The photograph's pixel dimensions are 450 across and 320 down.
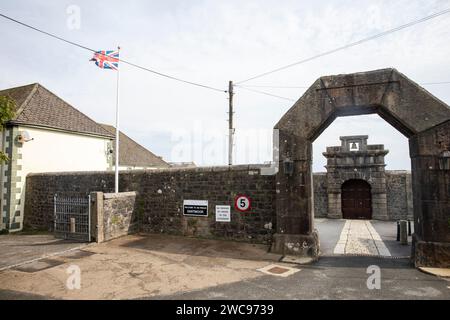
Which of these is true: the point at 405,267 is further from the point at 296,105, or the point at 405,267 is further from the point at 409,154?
the point at 296,105

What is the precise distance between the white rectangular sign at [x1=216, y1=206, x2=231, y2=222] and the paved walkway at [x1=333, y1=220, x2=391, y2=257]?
3.79m

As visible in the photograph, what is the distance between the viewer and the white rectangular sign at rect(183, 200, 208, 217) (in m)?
10.1

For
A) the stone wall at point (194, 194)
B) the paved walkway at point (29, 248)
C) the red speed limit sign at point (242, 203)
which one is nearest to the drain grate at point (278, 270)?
the stone wall at point (194, 194)

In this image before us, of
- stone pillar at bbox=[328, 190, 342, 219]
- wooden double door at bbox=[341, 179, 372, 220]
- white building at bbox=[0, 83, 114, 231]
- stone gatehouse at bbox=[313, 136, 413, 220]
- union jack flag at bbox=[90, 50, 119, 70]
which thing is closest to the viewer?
union jack flag at bbox=[90, 50, 119, 70]

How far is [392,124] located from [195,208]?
24.1 ft

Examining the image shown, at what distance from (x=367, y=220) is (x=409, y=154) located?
1033 centimetres

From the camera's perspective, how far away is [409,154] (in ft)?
26.7

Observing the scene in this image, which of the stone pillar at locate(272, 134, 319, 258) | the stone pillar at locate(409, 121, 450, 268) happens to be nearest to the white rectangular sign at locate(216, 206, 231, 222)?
the stone pillar at locate(272, 134, 319, 258)

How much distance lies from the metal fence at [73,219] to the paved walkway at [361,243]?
358 inches

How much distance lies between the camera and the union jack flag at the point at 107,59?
1122cm

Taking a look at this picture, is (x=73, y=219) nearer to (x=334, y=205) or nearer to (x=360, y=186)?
(x=334, y=205)

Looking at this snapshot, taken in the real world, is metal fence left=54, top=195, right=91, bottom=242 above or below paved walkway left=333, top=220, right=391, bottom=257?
above

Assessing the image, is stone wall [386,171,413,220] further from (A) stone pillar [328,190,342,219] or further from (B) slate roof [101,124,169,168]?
(B) slate roof [101,124,169,168]
